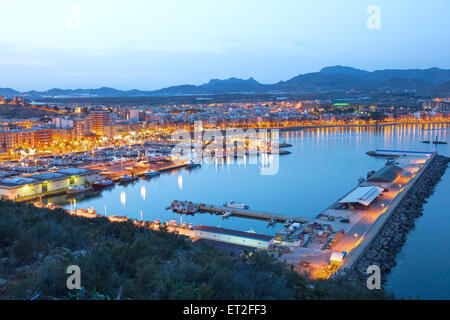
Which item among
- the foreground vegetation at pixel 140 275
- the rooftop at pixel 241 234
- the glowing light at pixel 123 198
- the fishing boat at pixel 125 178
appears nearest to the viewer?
the foreground vegetation at pixel 140 275

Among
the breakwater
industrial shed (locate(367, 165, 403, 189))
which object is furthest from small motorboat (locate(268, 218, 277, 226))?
industrial shed (locate(367, 165, 403, 189))

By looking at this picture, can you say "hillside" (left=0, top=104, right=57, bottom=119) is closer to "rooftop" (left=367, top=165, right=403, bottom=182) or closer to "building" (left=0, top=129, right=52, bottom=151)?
"building" (left=0, top=129, right=52, bottom=151)

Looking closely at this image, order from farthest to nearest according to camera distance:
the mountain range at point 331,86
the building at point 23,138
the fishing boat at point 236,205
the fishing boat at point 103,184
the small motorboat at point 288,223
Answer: the mountain range at point 331,86 → the building at point 23,138 → the fishing boat at point 103,184 → the fishing boat at point 236,205 → the small motorboat at point 288,223

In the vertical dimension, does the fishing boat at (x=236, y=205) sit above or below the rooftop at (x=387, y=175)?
below

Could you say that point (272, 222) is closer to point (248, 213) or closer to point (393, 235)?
point (248, 213)

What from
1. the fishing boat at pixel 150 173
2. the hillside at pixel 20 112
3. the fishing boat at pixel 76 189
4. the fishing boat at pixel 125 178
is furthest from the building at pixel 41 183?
the hillside at pixel 20 112

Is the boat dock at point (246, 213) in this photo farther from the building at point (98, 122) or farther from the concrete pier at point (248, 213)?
the building at point (98, 122)
